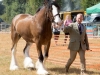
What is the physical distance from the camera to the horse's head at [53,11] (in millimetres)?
6910

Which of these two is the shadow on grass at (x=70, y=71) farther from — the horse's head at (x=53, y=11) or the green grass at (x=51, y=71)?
the horse's head at (x=53, y=11)

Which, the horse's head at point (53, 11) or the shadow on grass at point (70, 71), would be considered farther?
the shadow on grass at point (70, 71)

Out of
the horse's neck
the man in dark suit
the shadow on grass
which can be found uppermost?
the horse's neck

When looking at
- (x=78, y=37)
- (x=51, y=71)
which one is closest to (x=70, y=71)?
(x=51, y=71)

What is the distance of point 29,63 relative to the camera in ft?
28.7

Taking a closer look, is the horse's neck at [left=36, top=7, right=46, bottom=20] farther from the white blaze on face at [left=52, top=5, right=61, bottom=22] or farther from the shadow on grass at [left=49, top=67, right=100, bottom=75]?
the shadow on grass at [left=49, top=67, right=100, bottom=75]

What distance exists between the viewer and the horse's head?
6.91 metres

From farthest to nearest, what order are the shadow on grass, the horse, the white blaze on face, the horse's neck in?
1. the shadow on grass
2. the horse's neck
3. the horse
4. the white blaze on face

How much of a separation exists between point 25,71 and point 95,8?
1178 centimetres

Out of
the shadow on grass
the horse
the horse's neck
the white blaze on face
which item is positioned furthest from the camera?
the shadow on grass

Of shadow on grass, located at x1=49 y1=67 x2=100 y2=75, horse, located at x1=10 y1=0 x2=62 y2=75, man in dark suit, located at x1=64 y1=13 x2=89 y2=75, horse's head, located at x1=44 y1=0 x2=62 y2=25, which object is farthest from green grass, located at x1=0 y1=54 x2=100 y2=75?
horse's head, located at x1=44 y1=0 x2=62 y2=25

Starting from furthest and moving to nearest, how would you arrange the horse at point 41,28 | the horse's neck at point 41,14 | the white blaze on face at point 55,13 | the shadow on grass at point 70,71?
the shadow on grass at point 70,71, the horse's neck at point 41,14, the horse at point 41,28, the white blaze on face at point 55,13

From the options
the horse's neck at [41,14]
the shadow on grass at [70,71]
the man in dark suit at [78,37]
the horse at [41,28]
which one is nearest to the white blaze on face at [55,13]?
the horse at [41,28]

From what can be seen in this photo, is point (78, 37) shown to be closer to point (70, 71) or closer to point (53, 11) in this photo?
point (53, 11)
